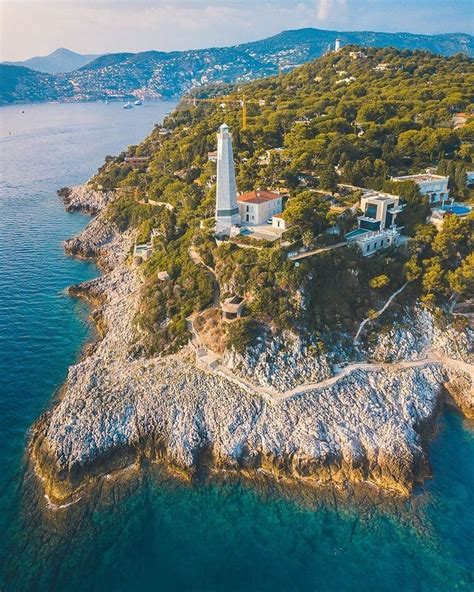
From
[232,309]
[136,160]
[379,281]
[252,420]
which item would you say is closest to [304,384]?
[252,420]

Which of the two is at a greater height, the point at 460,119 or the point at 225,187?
the point at 460,119

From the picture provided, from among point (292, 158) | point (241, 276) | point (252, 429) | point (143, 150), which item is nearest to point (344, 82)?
point (143, 150)

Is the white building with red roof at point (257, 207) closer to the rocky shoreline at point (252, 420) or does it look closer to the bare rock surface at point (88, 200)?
the rocky shoreline at point (252, 420)

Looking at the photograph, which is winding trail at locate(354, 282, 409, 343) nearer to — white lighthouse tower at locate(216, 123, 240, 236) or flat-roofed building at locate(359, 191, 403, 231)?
flat-roofed building at locate(359, 191, 403, 231)

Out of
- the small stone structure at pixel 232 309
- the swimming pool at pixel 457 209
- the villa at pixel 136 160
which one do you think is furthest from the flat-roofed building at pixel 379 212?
the villa at pixel 136 160

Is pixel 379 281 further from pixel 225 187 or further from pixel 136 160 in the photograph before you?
pixel 136 160
